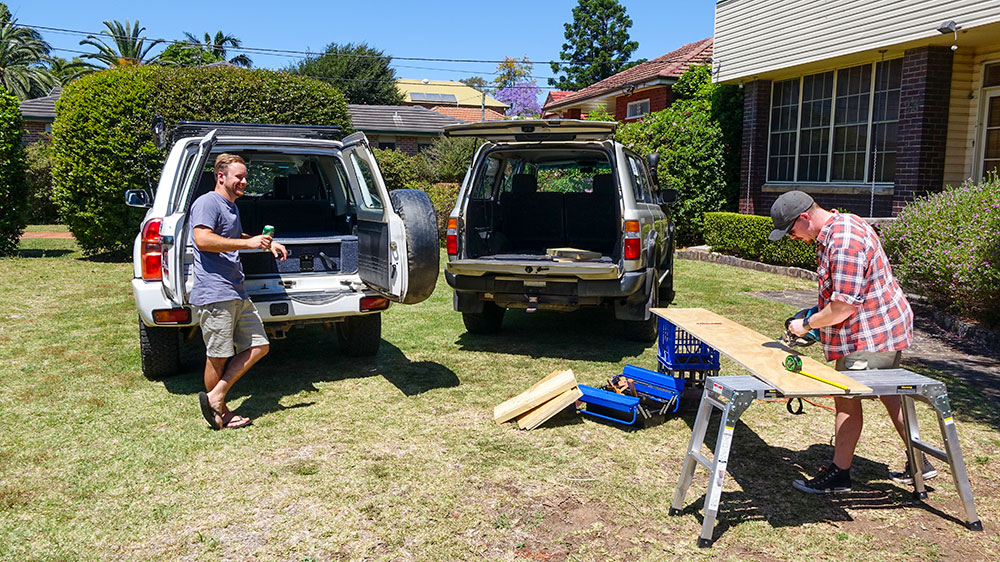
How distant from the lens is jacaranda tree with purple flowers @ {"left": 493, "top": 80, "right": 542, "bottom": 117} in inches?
2013

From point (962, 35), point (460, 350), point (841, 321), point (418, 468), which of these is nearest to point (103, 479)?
point (418, 468)

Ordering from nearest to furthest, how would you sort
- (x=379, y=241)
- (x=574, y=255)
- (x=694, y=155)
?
(x=379, y=241)
(x=574, y=255)
(x=694, y=155)

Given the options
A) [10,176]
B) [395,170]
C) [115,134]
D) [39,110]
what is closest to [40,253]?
[10,176]

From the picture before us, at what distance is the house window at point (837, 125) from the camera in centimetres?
1187

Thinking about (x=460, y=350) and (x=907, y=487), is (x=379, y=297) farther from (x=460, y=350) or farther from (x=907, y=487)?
(x=907, y=487)

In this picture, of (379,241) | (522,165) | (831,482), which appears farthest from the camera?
(522,165)

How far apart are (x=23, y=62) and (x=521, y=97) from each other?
115ft

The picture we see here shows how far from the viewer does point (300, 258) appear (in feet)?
20.0

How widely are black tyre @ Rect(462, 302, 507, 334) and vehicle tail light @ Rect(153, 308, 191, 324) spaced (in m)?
2.86

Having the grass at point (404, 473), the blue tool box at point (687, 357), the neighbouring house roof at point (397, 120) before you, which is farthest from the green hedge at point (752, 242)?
the neighbouring house roof at point (397, 120)

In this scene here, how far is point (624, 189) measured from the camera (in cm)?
645

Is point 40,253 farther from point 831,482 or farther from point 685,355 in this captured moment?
point 831,482

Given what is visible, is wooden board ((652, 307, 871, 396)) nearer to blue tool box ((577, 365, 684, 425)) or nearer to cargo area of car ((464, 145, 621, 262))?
blue tool box ((577, 365, 684, 425))

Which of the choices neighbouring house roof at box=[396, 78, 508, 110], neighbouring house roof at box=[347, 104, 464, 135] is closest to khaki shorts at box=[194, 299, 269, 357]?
neighbouring house roof at box=[347, 104, 464, 135]
